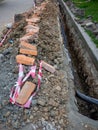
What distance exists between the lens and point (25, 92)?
580 cm

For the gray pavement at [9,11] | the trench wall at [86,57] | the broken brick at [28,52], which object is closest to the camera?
the broken brick at [28,52]

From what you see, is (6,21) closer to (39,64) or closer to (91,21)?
(91,21)

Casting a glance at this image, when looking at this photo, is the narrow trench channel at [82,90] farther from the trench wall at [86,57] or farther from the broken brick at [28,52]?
the broken brick at [28,52]

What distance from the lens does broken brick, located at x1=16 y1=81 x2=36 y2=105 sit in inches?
222

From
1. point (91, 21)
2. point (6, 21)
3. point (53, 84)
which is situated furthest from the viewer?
point (6, 21)

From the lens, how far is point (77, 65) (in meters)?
9.79

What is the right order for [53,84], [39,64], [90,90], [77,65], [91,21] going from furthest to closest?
[91,21] → [77,65] → [90,90] → [39,64] → [53,84]

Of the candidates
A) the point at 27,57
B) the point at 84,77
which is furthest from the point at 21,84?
the point at 84,77

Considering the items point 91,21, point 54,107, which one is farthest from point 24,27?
point 54,107

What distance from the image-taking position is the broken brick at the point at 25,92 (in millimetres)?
5645

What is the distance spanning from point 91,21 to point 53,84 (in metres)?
5.74

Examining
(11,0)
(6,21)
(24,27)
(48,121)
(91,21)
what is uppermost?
(48,121)

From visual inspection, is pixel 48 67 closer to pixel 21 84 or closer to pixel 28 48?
pixel 28 48

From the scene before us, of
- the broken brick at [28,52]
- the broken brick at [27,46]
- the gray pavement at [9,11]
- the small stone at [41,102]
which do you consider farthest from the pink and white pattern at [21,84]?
the gray pavement at [9,11]
